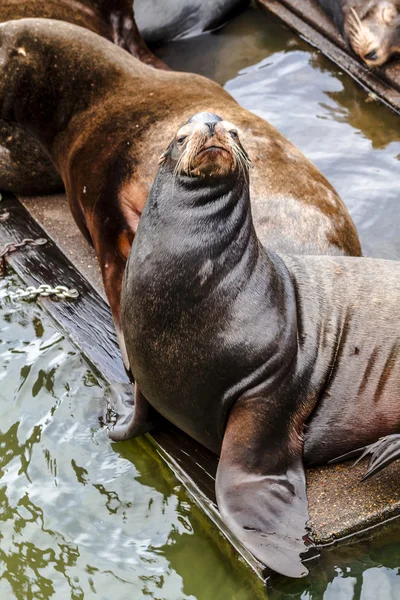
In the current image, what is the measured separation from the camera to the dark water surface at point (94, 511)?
390 cm

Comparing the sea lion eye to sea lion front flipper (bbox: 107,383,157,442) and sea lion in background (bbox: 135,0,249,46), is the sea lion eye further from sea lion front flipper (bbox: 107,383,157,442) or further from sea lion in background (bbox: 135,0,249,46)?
sea lion front flipper (bbox: 107,383,157,442)

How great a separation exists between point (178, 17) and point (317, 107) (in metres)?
1.68

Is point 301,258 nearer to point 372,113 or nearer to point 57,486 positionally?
point 57,486

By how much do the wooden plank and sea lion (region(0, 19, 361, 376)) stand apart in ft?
0.73

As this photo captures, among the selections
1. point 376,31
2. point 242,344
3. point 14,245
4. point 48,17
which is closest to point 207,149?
point 242,344

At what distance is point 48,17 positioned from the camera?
6.82m

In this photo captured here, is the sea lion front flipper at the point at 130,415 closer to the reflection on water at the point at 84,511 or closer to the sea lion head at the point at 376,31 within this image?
the reflection on water at the point at 84,511

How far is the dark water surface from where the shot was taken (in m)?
3.90

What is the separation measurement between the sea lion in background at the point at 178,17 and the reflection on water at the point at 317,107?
104 mm

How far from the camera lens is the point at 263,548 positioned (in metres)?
3.76

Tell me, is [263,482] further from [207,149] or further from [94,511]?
[207,149]

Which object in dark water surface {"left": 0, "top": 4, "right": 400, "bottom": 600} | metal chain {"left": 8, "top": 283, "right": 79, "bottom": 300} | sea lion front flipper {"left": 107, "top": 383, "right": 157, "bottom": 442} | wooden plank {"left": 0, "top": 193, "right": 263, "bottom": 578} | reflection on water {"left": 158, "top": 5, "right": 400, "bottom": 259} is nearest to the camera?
dark water surface {"left": 0, "top": 4, "right": 400, "bottom": 600}

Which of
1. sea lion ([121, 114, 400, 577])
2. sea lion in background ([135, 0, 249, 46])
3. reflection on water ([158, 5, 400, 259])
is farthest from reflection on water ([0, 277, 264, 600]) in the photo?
sea lion in background ([135, 0, 249, 46])

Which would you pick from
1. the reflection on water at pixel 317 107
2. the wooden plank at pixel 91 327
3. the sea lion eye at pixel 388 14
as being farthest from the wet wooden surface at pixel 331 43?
the wooden plank at pixel 91 327
